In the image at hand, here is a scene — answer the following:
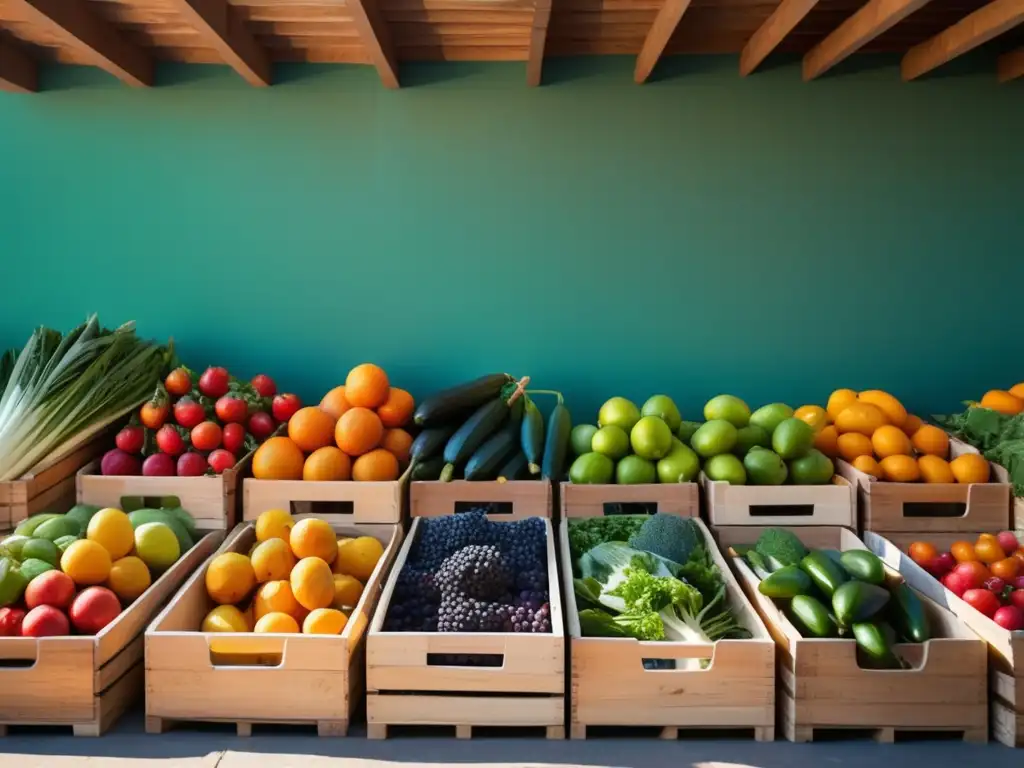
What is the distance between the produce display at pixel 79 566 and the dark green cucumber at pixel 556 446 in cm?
127

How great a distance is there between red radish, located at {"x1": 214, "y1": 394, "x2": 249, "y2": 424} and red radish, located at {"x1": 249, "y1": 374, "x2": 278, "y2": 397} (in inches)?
7.8

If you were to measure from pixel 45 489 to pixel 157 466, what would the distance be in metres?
0.36

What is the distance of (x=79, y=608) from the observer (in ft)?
7.20

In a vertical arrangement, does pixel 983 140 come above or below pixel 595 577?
above

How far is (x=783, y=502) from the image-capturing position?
2.90 metres

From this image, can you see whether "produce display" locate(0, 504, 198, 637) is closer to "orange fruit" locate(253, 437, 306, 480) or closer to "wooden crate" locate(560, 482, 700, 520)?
"orange fruit" locate(253, 437, 306, 480)

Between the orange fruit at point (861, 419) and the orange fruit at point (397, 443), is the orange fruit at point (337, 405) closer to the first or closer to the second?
the orange fruit at point (397, 443)

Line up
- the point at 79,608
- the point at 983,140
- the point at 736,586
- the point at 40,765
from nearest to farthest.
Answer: the point at 40,765 → the point at 79,608 → the point at 736,586 → the point at 983,140

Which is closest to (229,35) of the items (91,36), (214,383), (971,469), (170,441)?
(91,36)

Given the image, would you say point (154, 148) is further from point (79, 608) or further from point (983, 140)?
point (983, 140)

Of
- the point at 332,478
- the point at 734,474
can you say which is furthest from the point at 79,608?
the point at 734,474

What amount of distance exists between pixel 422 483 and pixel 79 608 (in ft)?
3.81

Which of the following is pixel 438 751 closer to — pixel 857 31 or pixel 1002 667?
pixel 1002 667

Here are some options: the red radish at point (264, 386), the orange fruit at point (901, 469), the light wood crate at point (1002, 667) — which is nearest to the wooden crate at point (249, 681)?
the red radish at point (264, 386)
